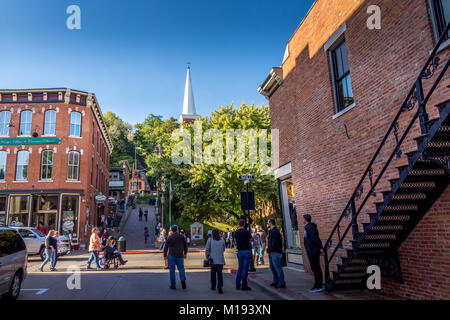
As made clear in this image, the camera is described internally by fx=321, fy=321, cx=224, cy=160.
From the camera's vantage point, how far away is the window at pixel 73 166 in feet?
86.5

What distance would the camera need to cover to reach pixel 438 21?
6.34 meters

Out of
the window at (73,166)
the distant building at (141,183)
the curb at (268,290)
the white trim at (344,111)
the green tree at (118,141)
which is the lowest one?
the curb at (268,290)

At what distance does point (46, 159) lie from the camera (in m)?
26.0

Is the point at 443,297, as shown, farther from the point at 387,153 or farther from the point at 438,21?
the point at 438,21

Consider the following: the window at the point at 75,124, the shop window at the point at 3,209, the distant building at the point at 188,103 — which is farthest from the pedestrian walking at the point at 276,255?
the distant building at the point at 188,103

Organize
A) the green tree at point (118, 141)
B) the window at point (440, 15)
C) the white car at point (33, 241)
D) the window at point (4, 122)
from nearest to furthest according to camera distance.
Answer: the window at point (440, 15) → the white car at point (33, 241) → the window at point (4, 122) → the green tree at point (118, 141)

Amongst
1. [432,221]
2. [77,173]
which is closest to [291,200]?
[432,221]

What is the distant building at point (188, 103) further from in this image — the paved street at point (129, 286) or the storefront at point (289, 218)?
the paved street at point (129, 286)

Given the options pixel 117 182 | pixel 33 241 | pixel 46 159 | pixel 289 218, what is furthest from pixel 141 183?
pixel 289 218

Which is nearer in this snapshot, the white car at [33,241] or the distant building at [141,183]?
the white car at [33,241]

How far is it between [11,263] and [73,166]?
2098 cm

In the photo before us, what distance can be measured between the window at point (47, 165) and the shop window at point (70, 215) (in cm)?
222

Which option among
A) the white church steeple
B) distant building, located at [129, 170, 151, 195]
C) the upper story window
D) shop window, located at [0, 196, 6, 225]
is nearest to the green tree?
distant building, located at [129, 170, 151, 195]

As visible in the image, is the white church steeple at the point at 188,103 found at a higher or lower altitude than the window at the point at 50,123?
higher
